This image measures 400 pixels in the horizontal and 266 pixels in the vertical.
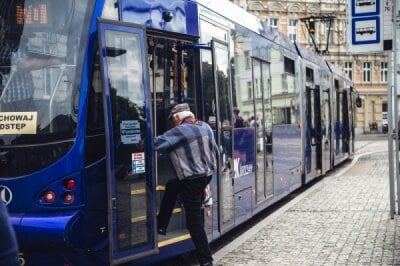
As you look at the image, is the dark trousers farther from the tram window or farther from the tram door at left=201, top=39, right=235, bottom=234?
the tram window

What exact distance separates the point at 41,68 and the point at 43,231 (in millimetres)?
1410

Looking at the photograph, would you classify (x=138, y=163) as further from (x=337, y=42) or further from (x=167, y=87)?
(x=337, y=42)

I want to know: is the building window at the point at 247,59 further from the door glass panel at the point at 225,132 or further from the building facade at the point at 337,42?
the building facade at the point at 337,42

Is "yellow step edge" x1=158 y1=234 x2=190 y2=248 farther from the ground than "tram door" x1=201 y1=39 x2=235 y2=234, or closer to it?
closer to it

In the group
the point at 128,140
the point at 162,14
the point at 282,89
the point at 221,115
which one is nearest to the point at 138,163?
the point at 128,140

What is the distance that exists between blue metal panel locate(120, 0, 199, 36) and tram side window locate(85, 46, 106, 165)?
2.28 feet

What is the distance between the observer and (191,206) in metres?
6.90

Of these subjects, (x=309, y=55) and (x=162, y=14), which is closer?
(x=162, y=14)

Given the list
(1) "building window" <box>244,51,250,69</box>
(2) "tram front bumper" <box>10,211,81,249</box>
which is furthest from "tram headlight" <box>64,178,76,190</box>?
(1) "building window" <box>244,51,250,69</box>

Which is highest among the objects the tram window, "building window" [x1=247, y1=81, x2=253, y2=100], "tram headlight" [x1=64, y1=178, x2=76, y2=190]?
the tram window

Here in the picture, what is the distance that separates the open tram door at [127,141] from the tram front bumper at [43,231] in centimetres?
43

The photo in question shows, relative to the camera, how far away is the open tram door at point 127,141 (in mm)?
5895

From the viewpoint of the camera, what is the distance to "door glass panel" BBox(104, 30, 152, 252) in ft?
19.6

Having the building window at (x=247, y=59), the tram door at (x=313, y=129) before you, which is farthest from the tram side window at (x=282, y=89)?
the tram door at (x=313, y=129)
